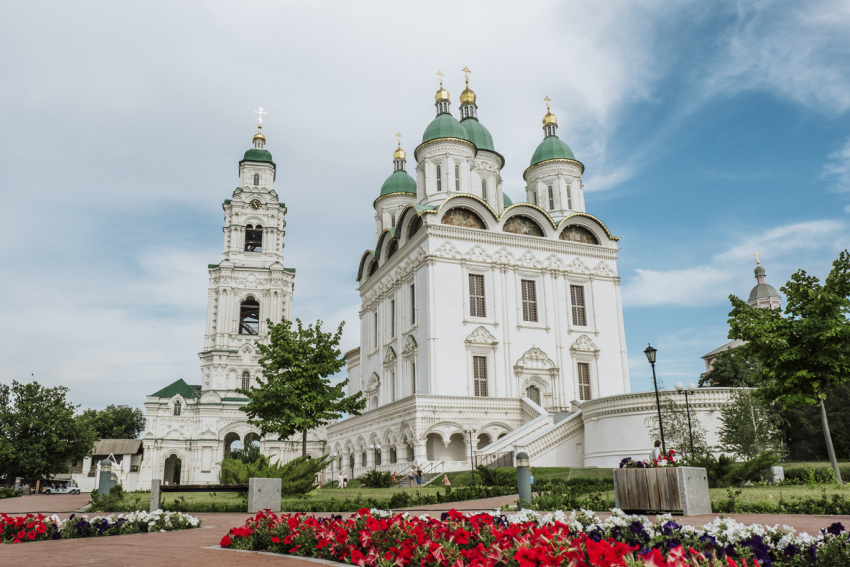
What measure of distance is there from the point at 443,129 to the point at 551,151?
824 cm

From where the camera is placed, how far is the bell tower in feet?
189

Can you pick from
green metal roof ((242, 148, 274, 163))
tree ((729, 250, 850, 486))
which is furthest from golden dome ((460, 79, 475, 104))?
tree ((729, 250, 850, 486))

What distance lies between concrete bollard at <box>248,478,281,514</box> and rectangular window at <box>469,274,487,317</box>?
77.6 feet

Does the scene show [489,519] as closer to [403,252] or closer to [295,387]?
[295,387]

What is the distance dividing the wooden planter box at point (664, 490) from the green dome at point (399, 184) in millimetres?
41647

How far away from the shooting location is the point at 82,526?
1052 centimetres

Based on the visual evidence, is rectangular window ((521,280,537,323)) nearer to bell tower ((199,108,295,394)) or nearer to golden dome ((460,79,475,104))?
golden dome ((460,79,475,104))

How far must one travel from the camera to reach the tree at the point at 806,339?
57.6 ft

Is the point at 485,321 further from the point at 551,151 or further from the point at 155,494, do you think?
the point at 155,494

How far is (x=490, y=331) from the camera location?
37062 mm

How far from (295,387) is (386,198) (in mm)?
26162

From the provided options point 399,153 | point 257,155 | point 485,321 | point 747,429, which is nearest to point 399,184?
point 399,153

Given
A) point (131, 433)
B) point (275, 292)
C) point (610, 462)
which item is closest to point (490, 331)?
point (610, 462)

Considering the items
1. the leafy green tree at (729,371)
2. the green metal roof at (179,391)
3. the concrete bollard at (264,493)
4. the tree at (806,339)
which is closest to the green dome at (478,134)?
the leafy green tree at (729,371)
